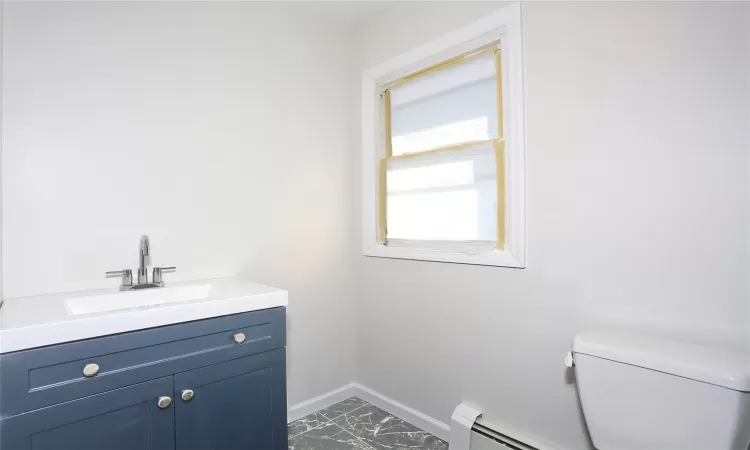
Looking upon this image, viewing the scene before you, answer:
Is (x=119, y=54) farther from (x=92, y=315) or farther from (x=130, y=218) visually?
(x=92, y=315)

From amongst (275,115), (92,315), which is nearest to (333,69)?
(275,115)

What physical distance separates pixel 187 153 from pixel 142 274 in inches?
24.1

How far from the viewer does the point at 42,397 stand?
108 centimetres

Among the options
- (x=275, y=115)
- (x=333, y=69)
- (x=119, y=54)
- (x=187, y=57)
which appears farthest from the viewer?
(x=333, y=69)

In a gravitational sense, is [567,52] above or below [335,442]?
above

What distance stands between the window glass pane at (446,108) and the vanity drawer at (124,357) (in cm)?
126

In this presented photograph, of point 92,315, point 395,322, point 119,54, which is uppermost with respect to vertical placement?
point 119,54

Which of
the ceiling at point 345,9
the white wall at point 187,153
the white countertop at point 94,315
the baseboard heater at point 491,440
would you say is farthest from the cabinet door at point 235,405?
the ceiling at point 345,9

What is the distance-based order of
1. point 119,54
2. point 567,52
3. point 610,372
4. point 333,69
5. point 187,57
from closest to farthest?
point 610,372 < point 567,52 < point 119,54 < point 187,57 < point 333,69

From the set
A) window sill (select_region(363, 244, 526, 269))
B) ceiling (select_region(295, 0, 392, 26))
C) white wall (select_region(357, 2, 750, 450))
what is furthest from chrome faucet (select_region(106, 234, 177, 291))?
ceiling (select_region(295, 0, 392, 26))

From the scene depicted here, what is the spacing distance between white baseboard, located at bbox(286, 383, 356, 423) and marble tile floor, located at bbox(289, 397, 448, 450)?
3cm

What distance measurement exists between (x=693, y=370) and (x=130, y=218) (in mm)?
2141

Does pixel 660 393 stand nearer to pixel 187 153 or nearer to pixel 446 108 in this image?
pixel 446 108

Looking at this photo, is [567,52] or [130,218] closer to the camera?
[567,52]
